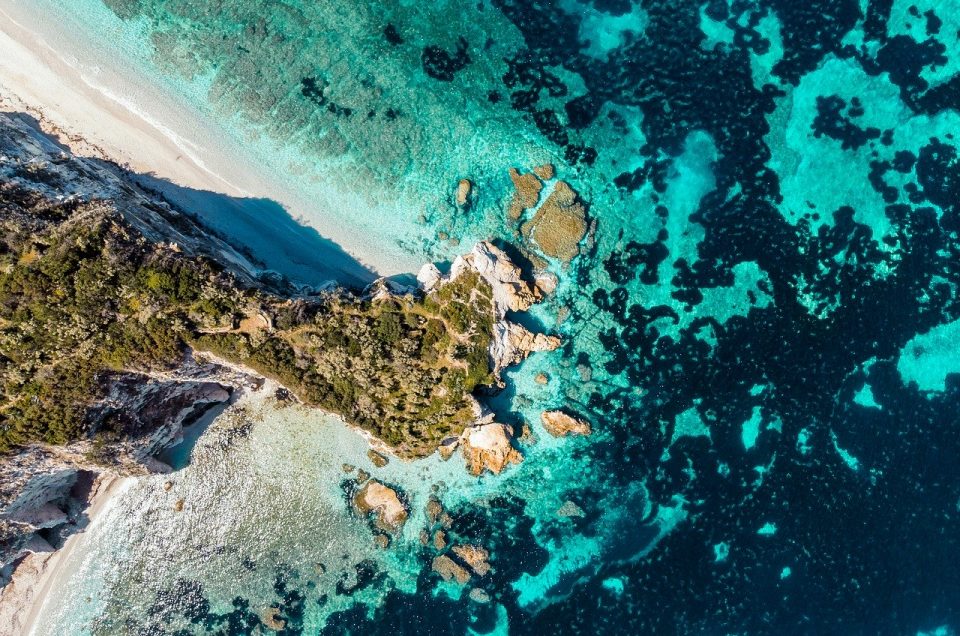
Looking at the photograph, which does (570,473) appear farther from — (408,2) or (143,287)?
(408,2)

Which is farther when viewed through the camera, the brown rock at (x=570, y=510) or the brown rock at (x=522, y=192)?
the brown rock at (x=570, y=510)

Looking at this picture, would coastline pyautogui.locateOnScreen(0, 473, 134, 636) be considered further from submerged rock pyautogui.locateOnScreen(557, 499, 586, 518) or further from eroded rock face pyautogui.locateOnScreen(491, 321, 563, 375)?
submerged rock pyautogui.locateOnScreen(557, 499, 586, 518)

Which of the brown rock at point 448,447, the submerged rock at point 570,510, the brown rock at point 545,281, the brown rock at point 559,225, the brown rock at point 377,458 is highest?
the brown rock at point 559,225

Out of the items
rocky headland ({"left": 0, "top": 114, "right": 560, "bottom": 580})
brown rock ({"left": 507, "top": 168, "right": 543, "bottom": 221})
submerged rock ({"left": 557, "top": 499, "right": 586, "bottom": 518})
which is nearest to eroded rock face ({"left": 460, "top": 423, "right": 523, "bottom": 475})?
rocky headland ({"left": 0, "top": 114, "right": 560, "bottom": 580})

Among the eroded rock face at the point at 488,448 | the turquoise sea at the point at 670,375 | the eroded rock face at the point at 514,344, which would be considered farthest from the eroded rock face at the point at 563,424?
the eroded rock face at the point at 514,344

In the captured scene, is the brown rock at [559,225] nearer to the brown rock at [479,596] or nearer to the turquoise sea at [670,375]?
the turquoise sea at [670,375]
